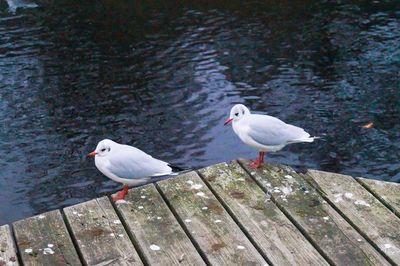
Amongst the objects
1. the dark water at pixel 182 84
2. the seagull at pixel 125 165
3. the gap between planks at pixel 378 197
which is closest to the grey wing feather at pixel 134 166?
the seagull at pixel 125 165

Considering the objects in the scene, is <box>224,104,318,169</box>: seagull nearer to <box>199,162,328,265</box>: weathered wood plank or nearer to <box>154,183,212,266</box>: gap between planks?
<box>199,162,328,265</box>: weathered wood plank

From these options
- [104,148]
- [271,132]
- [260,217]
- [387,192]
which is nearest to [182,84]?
[271,132]

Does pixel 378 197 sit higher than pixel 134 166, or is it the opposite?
pixel 134 166

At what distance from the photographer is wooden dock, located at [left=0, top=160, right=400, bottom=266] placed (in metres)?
3.35

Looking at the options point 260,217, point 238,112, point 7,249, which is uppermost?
point 238,112

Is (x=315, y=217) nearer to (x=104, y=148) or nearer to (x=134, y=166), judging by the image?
(x=134, y=166)

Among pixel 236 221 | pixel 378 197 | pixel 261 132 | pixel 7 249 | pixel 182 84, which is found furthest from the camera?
pixel 182 84

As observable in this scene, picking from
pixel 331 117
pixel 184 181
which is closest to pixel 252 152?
pixel 331 117

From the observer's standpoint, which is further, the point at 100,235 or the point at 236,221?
the point at 236,221

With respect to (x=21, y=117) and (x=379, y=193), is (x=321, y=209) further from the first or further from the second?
(x=21, y=117)

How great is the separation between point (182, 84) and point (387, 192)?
425 cm

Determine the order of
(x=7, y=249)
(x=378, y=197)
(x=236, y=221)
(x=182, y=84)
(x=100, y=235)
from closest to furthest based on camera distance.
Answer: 1. (x=7, y=249)
2. (x=100, y=235)
3. (x=236, y=221)
4. (x=378, y=197)
5. (x=182, y=84)

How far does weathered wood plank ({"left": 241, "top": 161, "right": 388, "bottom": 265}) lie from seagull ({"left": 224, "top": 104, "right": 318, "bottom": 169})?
0.43 feet

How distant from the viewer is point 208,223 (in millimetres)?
3639
